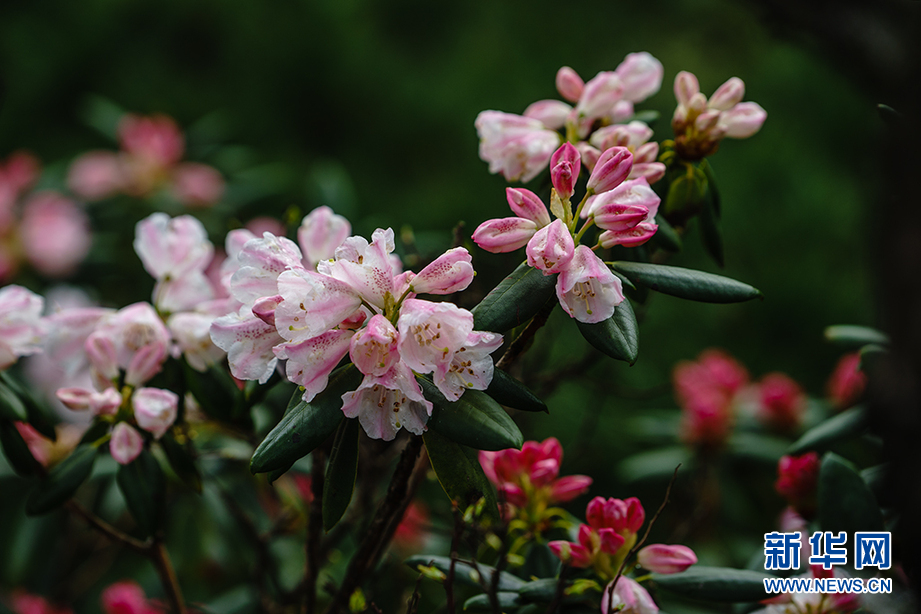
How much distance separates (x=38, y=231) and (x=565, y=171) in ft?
4.85

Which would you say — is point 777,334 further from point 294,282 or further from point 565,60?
point 294,282

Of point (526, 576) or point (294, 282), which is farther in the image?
point (526, 576)

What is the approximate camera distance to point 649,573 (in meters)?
0.73

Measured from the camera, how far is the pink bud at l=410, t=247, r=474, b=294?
1.85 feet

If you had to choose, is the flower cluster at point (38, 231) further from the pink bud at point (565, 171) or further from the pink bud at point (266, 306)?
the pink bud at point (565, 171)

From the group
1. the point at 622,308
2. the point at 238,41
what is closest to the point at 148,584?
the point at 622,308

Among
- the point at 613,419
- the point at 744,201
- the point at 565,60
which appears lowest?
the point at 613,419

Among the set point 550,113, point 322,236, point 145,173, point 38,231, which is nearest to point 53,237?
point 38,231

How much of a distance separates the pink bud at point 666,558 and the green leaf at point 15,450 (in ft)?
2.04

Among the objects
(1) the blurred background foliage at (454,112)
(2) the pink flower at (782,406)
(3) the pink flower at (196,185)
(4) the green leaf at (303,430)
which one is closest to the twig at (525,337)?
(4) the green leaf at (303,430)

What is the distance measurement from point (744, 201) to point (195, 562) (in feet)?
5.88

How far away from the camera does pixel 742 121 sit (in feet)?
2.37

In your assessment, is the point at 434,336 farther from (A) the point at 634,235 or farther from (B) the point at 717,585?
(B) the point at 717,585

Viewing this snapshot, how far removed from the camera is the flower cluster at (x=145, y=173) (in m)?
1.75
